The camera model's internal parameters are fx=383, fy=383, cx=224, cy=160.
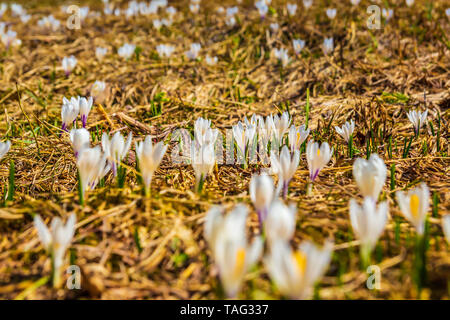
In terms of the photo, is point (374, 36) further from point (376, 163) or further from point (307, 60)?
point (376, 163)

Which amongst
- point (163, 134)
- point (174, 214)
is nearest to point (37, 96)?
point (163, 134)

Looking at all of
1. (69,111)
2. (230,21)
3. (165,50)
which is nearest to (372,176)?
(69,111)

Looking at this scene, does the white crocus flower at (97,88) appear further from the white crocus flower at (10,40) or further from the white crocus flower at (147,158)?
the white crocus flower at (10,40)

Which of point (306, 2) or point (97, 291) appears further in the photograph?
point (306, 2)

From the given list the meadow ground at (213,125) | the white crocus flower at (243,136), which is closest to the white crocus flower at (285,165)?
the meadow ground at (213,125)

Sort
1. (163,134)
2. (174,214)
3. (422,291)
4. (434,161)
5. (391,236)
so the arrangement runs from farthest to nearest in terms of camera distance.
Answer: (163,134)
(434,161)
(174,214)
(391,236)
(422,291)

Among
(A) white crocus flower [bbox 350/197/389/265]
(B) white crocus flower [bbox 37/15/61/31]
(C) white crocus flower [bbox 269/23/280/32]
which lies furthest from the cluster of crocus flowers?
(A) white crocus flower [bbox 350/197/389/265]
